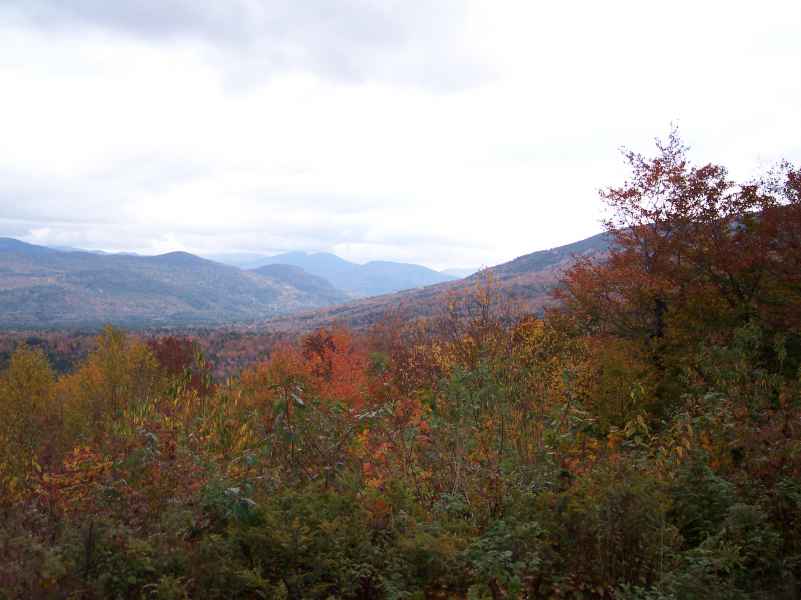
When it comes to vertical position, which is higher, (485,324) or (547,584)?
(485,324)

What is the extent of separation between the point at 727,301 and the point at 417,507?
13060 mm

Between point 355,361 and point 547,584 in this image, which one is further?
point 355,361

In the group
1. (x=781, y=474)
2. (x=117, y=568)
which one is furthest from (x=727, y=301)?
(x=117, y=568)

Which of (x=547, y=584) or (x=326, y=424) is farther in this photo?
(x=326, y=424)

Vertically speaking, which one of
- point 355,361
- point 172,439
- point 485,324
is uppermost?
point 485,324

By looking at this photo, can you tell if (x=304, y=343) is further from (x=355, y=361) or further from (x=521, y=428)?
(x=521, y=428)

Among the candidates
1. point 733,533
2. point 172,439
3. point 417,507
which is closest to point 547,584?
point 417,507

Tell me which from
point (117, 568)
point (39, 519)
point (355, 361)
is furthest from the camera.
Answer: point (355, 361)

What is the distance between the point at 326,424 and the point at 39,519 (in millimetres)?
2837

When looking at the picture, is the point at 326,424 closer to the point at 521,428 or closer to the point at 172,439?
the point at 172,439

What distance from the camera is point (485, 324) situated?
8375mm

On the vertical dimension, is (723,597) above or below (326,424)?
below

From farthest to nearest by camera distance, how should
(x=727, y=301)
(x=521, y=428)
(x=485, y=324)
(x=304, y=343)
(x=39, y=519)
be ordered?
(x=304, y=343) → (x=727, y=301) → (x=485, y=324) → (x=521, y=428) → (x=39, y=519)

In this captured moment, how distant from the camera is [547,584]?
4633 mm
